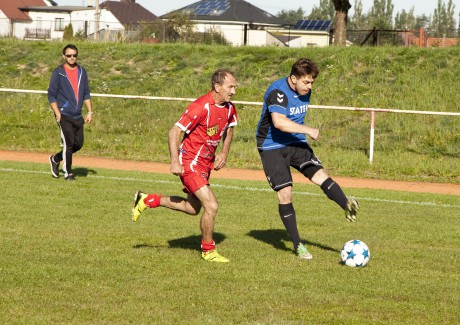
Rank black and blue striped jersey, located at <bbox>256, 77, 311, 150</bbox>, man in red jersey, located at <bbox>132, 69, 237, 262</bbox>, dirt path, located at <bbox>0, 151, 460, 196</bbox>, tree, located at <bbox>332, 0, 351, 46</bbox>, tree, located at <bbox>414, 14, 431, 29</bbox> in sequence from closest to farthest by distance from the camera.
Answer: man in red jersey, located at <bbox>132, 69, 237, 262</bbox> < black and blue striped jersey, located at <bbox>256, 77, 311, 150</bbox> < dirt path, located at <bbox>0, 151, 460, 196</bbox> < tree, located at <bbox>332, 0, 351, 46</bbox> < tree, located at <bbox>414, 14, 431, 29</bbox>

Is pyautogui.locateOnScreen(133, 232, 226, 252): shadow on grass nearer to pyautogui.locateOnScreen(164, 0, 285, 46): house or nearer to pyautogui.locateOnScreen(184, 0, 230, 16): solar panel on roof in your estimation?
pyautogui.locateOnScreen(164, 0, 285, 46): house

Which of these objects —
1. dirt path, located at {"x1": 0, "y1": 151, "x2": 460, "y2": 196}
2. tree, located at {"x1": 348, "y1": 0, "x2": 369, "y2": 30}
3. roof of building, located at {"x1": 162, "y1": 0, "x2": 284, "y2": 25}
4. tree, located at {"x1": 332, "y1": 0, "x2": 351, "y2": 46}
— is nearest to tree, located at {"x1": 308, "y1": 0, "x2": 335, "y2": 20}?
tree, located at {"x1": 348, "y1": 0, "x2": 369, "y2": 30}

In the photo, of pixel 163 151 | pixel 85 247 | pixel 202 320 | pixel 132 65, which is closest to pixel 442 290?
pixel 202 320

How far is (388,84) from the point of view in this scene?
27.5 metres

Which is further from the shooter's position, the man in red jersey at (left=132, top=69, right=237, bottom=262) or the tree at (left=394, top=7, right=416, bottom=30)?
the tree at (left=394, top=7, right=416, bottom=30)

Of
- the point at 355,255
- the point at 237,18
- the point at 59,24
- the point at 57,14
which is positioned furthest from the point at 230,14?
the point at 355,255

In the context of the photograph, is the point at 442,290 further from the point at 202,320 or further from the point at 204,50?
the point at 204,50

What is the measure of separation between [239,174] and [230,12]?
64.5m

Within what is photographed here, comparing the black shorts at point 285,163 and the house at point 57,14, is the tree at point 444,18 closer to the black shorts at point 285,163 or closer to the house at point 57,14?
the house at point 57,14

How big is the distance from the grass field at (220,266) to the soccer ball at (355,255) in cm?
12

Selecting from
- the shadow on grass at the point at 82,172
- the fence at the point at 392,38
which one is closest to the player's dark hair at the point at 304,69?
the shadow on grass at the point at 82,172

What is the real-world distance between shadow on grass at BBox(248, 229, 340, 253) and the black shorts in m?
0.85

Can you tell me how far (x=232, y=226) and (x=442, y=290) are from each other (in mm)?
3951

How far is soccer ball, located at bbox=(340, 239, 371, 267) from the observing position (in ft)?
27.5
